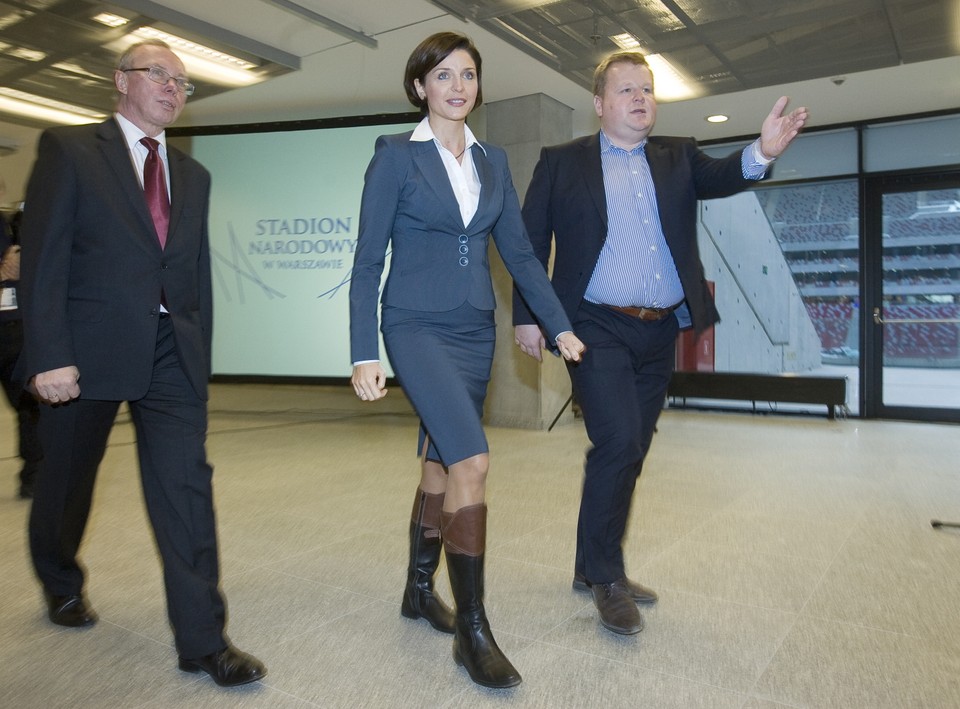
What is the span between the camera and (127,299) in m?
2.15

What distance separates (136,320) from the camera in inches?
84.7

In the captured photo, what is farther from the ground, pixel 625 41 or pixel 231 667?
pixel 625 41

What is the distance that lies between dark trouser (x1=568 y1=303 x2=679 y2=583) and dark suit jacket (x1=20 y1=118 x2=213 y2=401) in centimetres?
122

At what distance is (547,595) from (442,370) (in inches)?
44.7

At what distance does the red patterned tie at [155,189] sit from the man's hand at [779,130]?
1764 millimetres

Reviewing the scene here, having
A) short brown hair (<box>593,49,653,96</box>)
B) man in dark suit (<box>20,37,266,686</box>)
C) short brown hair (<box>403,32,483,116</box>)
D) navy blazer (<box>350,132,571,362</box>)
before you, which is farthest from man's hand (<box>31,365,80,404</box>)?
short brown hair (<box>593,49,653,96</box>)

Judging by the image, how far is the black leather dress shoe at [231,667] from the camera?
2104mm

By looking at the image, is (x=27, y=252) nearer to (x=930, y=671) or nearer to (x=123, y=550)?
(x=123, y=550)

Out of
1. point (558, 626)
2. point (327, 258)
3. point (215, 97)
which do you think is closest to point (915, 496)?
point (558, 626)

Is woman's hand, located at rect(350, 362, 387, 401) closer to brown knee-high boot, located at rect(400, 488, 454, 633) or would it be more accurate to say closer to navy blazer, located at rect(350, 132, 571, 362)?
navy blazer, located at rect(350, 132, 571, 362)

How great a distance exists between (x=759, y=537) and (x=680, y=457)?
7.29 feet

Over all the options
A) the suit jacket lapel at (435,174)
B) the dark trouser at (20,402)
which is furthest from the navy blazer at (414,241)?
the dark trouser at (20,402)

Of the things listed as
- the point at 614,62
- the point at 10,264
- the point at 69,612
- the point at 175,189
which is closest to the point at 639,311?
the point at 614,62

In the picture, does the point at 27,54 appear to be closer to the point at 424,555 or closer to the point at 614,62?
the point at 614,62
